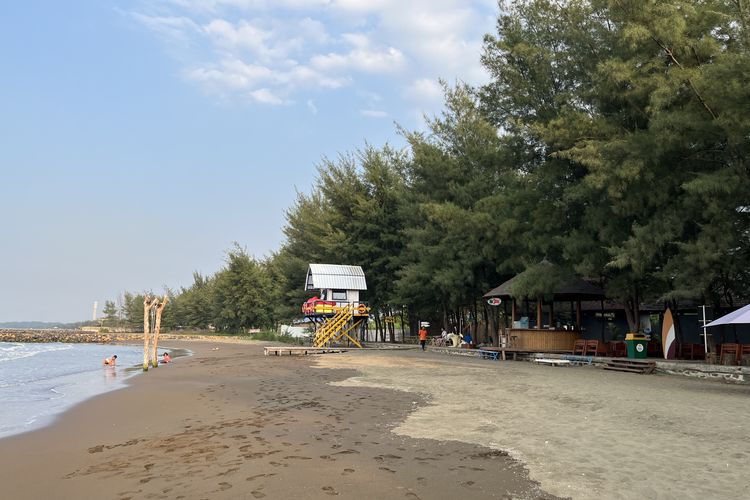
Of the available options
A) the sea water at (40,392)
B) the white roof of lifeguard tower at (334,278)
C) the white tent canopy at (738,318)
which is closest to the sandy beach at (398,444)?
the sea water at (40,392)

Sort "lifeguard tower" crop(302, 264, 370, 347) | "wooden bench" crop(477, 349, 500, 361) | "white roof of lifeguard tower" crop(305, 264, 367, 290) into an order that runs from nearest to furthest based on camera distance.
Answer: "wooden bench" crop(477, 349, 500, 361), "lifeguard tower" crop(302, 264, 370, 347), "white roof of lifeguard tower" crop(305, 264, 367, 290)

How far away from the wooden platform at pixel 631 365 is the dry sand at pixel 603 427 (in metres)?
1.30

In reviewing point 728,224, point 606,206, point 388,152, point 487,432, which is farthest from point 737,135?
point 388,152

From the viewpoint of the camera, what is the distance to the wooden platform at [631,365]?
57.2ft

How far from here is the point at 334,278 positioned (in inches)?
1378

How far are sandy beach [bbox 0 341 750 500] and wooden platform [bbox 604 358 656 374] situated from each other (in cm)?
332

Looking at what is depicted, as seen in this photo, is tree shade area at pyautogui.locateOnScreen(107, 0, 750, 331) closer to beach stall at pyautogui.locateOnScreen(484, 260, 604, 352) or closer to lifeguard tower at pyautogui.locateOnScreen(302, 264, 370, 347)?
beach stall at pyautogui.locateOnScreen(484, 260, 604, 352)

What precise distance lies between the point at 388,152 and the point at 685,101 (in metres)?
26.7

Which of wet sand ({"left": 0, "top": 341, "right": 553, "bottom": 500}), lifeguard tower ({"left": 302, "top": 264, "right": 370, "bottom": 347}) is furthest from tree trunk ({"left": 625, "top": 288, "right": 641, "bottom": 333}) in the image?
lifeguard tower ({"left": 302, "top": 264, "right": 370, "bottom": 347})

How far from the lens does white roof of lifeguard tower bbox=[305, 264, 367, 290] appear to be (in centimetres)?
3438

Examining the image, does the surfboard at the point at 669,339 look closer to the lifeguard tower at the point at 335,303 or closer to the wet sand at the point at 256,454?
the wet sand at the point at 256,454

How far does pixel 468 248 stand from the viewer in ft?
96.7

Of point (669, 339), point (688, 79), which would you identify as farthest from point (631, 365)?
point (688, 79)

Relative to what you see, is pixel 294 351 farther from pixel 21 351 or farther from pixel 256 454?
pixel 21 351
